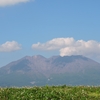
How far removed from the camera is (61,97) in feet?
78.2

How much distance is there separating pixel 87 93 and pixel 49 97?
4.24m

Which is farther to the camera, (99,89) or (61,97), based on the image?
(99,89)

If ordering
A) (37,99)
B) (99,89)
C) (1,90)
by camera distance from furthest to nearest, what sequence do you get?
(99,89) → (1,90) → (37,99)

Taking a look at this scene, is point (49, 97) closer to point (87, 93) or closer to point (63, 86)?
point (87, 93)

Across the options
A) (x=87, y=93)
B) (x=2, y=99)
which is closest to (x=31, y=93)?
(x=2, y=99)

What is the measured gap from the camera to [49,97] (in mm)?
23562

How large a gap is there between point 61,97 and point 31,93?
273 cm

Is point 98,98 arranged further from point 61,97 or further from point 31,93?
point 31,93

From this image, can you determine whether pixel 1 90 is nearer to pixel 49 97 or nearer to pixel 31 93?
pixel 31 93

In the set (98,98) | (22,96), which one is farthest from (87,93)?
(22,96)

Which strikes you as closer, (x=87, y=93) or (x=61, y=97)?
(x=61, y=97)

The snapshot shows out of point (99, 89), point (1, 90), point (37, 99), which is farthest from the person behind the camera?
point (99, 89)

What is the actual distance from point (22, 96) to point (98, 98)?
6.69 metres

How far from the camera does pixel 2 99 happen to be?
2356 cm
